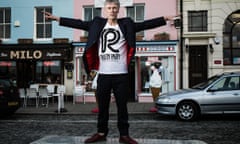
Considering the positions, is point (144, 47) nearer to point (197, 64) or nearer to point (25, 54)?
point (197, 64)

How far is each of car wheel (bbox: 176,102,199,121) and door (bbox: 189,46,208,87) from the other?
6510mm

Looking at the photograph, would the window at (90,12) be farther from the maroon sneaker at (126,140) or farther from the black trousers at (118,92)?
the maroon sneaker at (126,140)

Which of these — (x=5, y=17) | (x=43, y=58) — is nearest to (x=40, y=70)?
(x=43, y=58)

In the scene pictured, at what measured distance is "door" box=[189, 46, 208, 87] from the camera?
17156mm

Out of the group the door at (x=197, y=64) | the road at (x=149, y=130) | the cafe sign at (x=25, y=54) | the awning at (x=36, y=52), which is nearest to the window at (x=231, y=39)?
the door at (x=197, y=64)

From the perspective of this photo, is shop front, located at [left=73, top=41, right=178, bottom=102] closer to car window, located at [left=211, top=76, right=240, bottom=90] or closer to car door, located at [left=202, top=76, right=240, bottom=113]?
car window, located at [left=211, top=76, right=240, bottom=90]

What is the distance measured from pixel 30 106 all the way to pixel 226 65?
10.1 metres

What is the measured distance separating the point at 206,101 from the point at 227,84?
1.00m

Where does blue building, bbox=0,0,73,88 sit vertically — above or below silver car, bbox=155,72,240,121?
above

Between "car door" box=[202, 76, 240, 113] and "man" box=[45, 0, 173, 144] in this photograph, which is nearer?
"man" box=[45, 0, 173, 144]

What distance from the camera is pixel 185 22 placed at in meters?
17.3

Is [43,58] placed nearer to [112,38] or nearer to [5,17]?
[5,17]

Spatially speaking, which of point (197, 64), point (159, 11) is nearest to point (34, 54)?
point (159, 11)

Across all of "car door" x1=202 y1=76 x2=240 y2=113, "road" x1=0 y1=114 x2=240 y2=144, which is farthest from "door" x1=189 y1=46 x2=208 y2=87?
"car door" x1=202 y1=76 x2=240 y2=113
